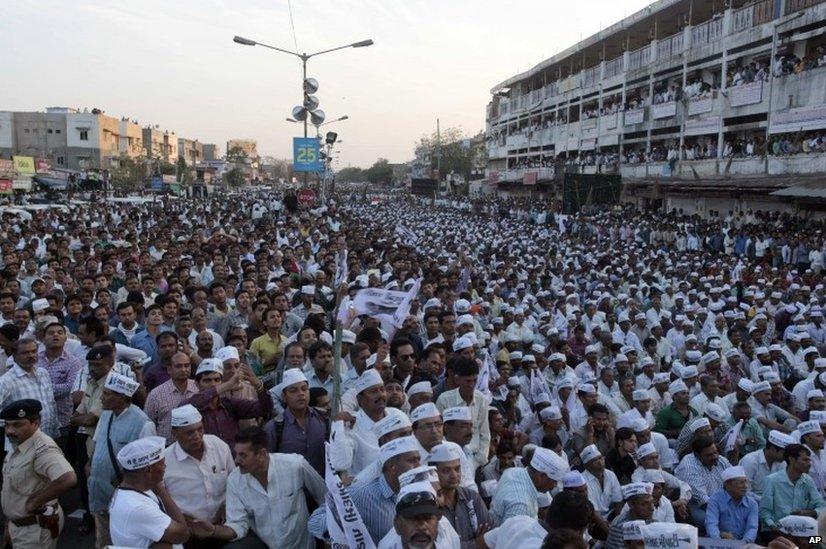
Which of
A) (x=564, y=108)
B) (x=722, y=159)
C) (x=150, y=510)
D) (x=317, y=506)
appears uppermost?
(x=564, y=108)

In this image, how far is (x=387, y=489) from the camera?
344cm

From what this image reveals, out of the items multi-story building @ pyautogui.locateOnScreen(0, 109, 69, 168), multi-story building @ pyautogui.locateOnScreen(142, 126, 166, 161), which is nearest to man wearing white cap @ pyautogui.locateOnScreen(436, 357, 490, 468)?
multi-story building @ pyautogui.locateOnScreen(0, 109, 69, 168)

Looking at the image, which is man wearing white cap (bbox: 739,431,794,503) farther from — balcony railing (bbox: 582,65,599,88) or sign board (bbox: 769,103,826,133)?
balcony railing (bbox: 582,65,599,88)

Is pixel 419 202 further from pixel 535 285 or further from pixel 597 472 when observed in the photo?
pixel 597 472

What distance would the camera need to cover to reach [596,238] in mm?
25281

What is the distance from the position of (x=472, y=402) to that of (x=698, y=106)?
29.7 meters

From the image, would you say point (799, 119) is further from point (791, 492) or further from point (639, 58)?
point (791, 492)

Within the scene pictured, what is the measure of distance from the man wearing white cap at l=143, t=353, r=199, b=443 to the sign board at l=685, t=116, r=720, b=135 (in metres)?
29.4

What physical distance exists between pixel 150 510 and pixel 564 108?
161 feet

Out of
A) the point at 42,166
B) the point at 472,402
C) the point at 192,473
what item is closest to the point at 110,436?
the point at 192,473

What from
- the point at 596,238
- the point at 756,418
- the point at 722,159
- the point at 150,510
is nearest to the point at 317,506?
the point at 150,510

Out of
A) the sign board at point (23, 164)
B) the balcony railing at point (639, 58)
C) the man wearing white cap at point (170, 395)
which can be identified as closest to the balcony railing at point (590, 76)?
the balcony railing at point (639, 58)

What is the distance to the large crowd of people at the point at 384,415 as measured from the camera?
349cm

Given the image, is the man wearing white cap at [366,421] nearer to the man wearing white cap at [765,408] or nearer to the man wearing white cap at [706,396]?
the man wearing white cap at [706,396]
